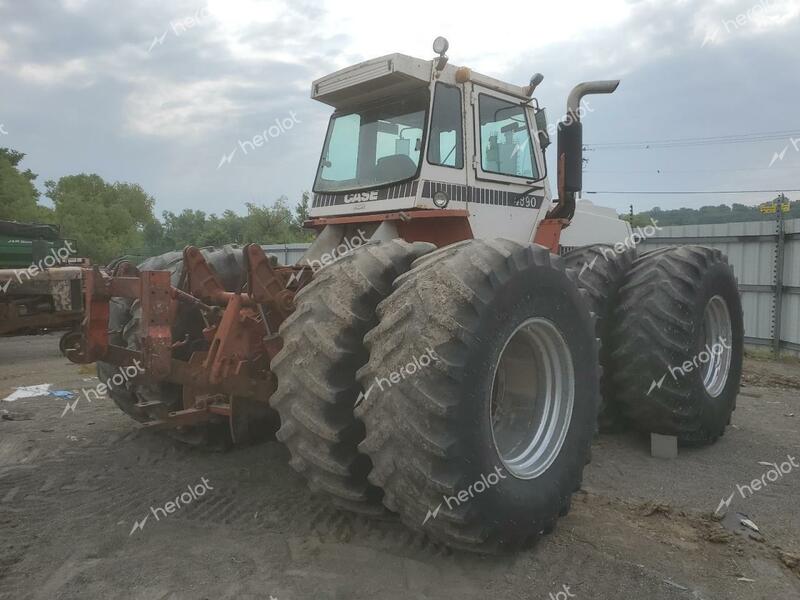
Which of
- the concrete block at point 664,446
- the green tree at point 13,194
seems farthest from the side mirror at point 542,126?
the green tree at point 13,194

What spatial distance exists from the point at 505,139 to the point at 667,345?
195cm

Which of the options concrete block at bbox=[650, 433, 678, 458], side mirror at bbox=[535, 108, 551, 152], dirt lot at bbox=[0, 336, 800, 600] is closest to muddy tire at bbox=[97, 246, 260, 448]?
dirt lot at bbox=[0, 336, 800, 600]

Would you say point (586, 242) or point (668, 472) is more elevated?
point (586, 242)

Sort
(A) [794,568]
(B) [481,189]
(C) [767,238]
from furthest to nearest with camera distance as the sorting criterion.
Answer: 1. (C) [767,238]
2. (B) [481,189]
3. (A) [794,568]

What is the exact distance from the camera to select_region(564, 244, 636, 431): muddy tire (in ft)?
15.6

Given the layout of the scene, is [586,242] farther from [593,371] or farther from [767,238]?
[767,238]

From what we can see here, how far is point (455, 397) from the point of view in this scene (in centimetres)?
259

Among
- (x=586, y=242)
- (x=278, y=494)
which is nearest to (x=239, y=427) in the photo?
(x=278, y=494)

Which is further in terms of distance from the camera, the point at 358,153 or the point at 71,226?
the point at 71,226

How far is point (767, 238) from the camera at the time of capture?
417 inches

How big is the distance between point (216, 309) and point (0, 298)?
5.09 meters
